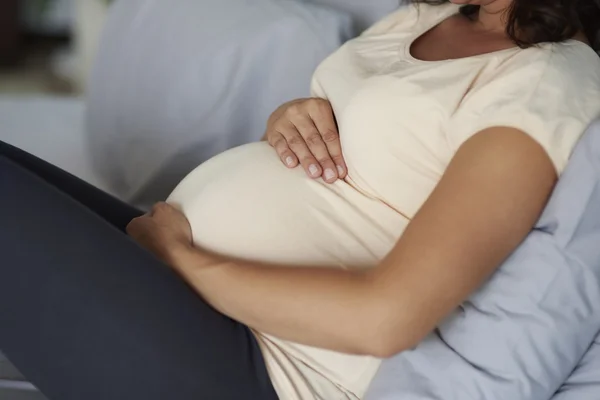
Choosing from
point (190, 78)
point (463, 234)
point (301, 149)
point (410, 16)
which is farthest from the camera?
point (190, 78)

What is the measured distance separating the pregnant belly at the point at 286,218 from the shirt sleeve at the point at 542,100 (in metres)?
0.16

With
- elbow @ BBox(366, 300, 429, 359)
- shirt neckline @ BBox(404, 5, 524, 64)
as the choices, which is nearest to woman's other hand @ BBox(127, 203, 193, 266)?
elbow @ BBox(366, 300, 429, 359)

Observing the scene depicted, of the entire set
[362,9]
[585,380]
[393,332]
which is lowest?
[585,380]

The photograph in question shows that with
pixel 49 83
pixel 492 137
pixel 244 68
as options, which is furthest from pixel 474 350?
pixel 49 83

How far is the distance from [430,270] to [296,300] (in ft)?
0.49

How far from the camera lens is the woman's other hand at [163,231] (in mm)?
862

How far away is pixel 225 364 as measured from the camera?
0.75 metres

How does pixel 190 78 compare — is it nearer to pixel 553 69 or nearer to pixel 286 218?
pixel 286 218

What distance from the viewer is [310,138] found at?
968 mm

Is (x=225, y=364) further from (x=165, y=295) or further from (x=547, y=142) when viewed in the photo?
(x=547, y=142)

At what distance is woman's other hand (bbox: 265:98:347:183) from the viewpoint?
92 cm

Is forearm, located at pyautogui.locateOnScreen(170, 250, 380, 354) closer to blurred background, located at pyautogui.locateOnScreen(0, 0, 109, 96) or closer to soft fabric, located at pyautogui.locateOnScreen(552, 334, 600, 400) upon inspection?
soft fabric, located at pyautogui.locateOnScreen(552, 334, 600, 400)

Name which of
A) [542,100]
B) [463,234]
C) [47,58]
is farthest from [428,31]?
[47,58]

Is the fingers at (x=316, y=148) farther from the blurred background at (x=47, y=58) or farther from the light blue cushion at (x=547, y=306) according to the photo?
the blurred background at (x=47, y=58)
